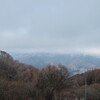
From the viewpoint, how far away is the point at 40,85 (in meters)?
39.7

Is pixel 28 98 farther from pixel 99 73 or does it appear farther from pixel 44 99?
pixel 99 73

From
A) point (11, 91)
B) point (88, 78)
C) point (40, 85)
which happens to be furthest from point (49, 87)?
point (88, 78)

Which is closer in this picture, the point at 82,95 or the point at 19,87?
the point at 19,87

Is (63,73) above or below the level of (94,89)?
above

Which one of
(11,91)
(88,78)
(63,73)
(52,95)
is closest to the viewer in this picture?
(11,91)

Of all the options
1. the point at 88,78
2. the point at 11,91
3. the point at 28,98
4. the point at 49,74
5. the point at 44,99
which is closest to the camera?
the point at 11,91

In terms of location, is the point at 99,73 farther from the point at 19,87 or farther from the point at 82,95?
the point at 19,87

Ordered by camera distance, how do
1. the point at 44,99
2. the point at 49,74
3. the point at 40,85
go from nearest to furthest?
1. the point at 44,99
2. the point at 40,85
3. the point at 49,74

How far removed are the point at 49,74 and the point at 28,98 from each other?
1639 cm

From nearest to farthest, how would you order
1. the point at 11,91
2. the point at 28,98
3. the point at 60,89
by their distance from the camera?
the point at 11,91, the point at 28,98, the point at 60,89

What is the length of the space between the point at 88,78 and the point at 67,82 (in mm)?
30954

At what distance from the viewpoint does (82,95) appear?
44.8 m

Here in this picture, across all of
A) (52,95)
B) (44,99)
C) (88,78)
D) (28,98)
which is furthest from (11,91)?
(88,78)

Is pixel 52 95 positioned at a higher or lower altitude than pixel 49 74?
lower
